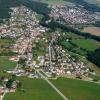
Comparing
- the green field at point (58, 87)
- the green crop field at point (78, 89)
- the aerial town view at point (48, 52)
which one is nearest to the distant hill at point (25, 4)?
the aerial town view at point (48, 52)

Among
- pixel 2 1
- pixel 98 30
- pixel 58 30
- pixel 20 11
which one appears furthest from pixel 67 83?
pixel 2 1

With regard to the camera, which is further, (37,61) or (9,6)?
(9,6)

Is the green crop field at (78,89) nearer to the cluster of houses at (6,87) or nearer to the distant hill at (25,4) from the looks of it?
the cluster of houses at (6,87)

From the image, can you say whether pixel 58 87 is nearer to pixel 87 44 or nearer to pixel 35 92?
pixel 35 92

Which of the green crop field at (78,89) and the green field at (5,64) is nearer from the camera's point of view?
the green crop field at (78,89)

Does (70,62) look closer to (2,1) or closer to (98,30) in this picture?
(98,30)

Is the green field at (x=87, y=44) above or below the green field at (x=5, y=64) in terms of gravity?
below

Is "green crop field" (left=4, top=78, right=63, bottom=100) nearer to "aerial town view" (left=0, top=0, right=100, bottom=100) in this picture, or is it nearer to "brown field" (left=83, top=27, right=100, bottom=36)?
"aerial town view" (left=0, top=0, right=100, bottom=100)

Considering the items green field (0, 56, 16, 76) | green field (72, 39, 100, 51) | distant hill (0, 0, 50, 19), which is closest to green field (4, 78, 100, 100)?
green field (0, 56, 16, 76)
